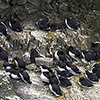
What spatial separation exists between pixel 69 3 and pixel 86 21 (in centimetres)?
126

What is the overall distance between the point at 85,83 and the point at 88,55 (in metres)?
2.18

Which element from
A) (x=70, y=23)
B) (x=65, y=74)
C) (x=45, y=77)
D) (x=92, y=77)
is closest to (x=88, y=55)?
(x=92, y=77)

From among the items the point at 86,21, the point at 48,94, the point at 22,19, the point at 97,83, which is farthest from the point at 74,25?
the point at 48,94

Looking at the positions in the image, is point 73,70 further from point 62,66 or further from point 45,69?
point 45,69

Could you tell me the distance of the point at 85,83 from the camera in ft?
34.1

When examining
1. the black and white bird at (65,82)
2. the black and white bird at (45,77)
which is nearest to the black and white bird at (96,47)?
the black and white bird at (65,82)

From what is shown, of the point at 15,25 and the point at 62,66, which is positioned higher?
the point at 15,25

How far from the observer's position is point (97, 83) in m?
10.9

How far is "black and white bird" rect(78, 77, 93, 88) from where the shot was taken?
1038 centimetres

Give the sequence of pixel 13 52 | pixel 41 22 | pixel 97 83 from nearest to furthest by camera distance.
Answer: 1. pixel 97 83
2. pixel 13 52
3. pixel 41 22

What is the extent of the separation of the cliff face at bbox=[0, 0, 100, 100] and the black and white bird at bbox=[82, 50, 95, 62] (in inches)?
10.9

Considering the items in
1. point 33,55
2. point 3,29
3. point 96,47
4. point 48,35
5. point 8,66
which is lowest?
point 8,66

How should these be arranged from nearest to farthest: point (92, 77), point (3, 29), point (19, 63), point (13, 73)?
point (13, 73)
point (92, 77)
point (19, 63)
point (3, 29)

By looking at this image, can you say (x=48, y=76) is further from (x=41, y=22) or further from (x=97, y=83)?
(x=41, y=22)
